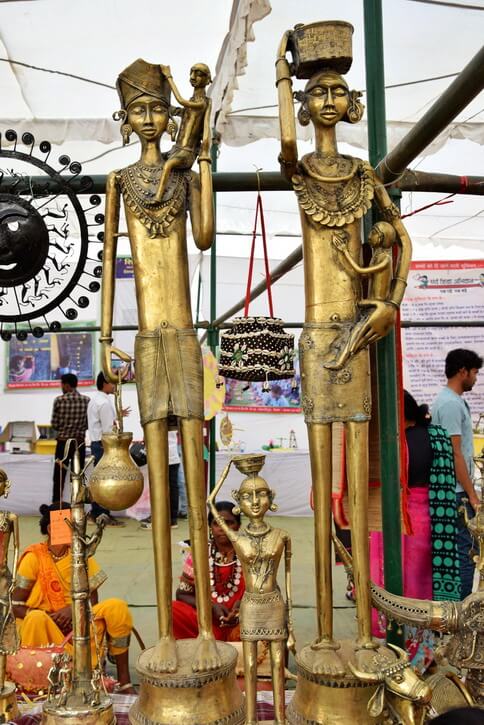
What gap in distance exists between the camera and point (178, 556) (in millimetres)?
5215

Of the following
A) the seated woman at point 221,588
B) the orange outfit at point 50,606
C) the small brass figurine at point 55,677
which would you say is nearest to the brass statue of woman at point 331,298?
the small brass figurine at point 55,677

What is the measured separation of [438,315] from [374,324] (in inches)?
154

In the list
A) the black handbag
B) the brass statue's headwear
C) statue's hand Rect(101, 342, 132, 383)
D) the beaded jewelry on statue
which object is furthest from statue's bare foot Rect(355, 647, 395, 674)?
the beaded jewelry on statue

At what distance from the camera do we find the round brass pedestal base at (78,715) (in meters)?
1.38

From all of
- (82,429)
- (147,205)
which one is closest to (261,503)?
(147,205)

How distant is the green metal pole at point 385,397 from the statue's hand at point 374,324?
0.29 meters

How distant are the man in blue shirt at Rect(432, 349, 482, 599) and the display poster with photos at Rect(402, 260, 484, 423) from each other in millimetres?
1740

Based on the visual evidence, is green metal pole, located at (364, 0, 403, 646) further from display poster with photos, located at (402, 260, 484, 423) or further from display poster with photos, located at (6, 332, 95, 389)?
display poster with photos, located at (6, 332, 95, 389)

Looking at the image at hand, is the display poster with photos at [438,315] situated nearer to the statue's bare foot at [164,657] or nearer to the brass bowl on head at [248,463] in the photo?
the brass bowl on head at [248,463]

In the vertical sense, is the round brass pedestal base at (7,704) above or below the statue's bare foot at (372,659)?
below

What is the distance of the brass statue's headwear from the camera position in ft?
4.82

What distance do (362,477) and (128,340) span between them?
5.65m

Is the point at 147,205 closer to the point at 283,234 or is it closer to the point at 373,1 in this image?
the point at 373,1

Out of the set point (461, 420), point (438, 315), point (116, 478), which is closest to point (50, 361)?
point (438, 315)
